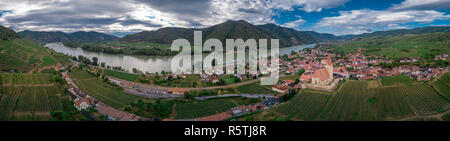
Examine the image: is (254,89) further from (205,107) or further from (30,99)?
(30,99)

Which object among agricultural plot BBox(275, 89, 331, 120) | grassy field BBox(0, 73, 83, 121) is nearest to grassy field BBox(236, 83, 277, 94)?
agricultural plot BBox(275, 89, 331, 120)

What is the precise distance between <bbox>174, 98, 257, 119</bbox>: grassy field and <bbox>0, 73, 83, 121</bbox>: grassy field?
573cm

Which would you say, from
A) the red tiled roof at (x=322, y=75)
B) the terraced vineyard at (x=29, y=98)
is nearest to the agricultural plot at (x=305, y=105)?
the red tiled roof at (x=322, y=75)

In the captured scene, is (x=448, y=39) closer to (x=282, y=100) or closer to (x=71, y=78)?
(x=282, y=100)

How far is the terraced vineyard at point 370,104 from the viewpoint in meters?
10.7

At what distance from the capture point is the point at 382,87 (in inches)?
576

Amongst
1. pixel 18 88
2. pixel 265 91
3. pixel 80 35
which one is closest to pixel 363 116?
pixel 265 91

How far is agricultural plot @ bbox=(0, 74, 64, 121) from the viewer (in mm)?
10176

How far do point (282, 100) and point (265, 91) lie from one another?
318 centimetres

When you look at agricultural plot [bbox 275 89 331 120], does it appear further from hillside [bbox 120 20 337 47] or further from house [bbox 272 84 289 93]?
hillside [bbox 120 20 337 47]

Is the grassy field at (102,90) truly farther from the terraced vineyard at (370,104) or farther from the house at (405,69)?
the house at (405,69)

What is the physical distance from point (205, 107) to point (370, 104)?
10.1 metres

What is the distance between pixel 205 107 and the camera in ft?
46.2

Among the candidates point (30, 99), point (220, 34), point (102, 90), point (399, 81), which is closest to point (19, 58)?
point (102, 90)
